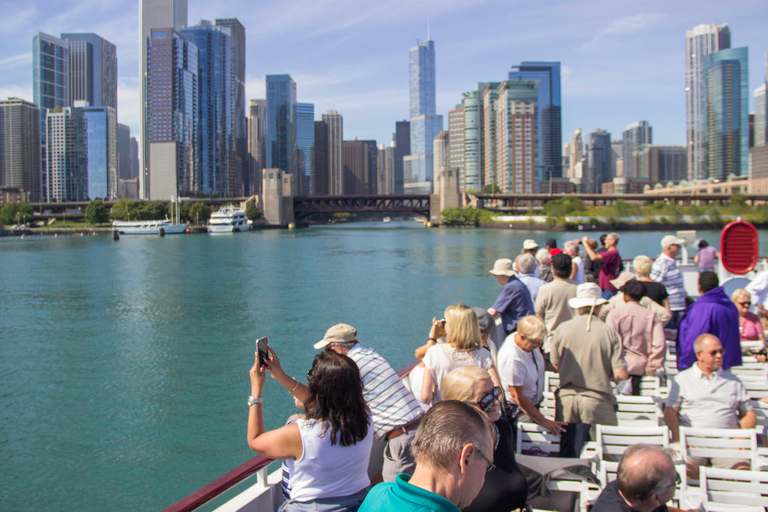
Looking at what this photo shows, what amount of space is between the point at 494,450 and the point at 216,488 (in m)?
1.32

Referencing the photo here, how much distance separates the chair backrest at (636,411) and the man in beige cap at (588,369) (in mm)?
217

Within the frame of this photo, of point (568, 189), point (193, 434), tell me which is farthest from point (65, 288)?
point (568, 189)

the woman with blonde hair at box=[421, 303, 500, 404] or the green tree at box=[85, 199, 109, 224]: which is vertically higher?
A: the green tree at box=[85, 199, 109, 224]

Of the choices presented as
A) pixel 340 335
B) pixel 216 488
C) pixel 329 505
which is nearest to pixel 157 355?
pixel 340 335

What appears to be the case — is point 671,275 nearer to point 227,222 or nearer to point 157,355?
point 157,355

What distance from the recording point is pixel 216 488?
116 inches

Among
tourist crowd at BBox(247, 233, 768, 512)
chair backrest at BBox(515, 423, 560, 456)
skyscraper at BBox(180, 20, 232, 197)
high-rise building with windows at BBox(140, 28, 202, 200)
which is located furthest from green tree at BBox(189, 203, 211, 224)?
chair backrest at BBox(515, 423, 560, 456)

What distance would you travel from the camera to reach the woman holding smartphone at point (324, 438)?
8.91 ft

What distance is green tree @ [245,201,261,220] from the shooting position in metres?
117

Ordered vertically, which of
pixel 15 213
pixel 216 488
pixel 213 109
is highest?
pixel 213 109

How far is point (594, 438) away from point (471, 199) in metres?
118

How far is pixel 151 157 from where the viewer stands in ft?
534

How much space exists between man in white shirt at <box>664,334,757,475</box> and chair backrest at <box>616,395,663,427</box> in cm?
27

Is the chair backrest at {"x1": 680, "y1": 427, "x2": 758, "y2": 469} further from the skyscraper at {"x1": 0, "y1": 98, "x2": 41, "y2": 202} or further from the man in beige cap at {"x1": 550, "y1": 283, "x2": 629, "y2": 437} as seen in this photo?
the skyscraper at {"x1": 0, "y1": 98, "x2": 41, "y2": 202}
